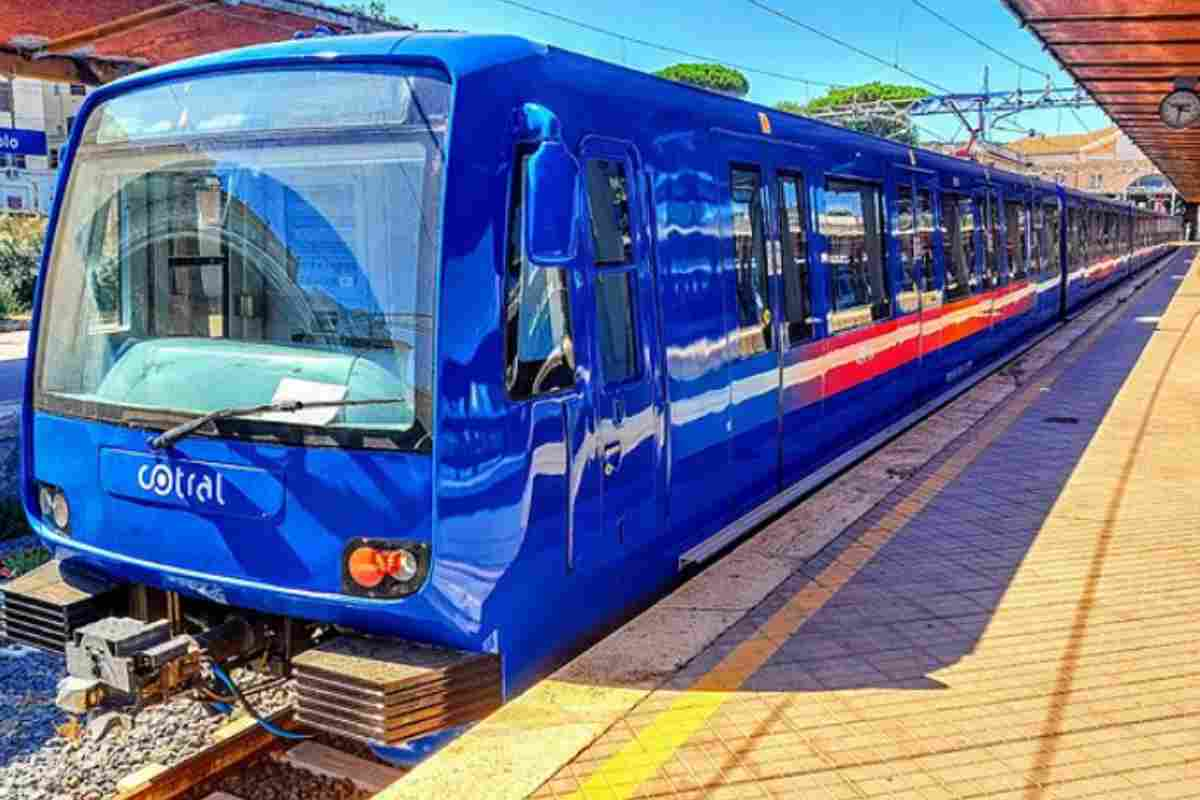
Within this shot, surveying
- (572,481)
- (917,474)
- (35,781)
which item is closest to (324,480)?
(572,481)

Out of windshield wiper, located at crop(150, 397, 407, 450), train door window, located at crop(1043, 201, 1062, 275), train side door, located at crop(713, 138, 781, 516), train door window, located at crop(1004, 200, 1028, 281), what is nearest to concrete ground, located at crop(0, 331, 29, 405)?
train side door, located at crop(713, 138, 781, 516)

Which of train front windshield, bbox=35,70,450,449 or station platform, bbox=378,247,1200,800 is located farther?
train front windshield, bbox=35,70,450,449

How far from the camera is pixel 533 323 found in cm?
441

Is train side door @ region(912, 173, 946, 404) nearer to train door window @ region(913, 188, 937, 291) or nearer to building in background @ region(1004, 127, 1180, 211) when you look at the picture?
train door window @ region(913, 188, 937, 291)

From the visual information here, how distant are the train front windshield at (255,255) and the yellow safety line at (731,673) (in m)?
1.32

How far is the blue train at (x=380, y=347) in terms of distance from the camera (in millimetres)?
4082

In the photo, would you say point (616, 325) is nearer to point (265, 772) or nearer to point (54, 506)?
point (265, 772)

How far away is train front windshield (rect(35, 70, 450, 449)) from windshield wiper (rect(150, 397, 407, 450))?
4 centimetres

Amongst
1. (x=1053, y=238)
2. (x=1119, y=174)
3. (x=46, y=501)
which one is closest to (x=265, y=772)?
(x=46, y=501)

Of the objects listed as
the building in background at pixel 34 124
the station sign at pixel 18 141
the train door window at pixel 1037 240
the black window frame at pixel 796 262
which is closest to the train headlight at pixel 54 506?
the black window frame at pixel 796 262

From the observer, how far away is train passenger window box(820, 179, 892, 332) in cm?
815

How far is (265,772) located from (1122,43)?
13.8 metres

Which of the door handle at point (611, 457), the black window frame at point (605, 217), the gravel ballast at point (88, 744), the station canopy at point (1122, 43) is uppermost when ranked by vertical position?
the station canopy at point (1122, 43)

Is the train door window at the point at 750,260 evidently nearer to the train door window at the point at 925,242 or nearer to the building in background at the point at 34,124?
the train door window at the point at 925,242
